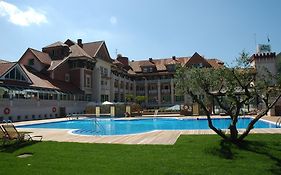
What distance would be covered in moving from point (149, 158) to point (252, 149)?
381cm

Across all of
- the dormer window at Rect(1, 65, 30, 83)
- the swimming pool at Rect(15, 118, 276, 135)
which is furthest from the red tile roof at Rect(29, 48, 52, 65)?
the swimming pool at Rect(15, 118, 276, 135)

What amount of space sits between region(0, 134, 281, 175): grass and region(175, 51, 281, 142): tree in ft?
3.19

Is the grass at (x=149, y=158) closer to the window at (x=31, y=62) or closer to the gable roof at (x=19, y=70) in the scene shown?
the gable roof at (x=19, y=70)

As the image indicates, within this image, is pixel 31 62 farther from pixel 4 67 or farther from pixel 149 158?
pixel 149 158

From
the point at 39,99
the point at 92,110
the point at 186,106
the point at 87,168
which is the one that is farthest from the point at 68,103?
the point at 87,168

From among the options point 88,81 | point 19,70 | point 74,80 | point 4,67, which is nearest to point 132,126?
point 19,70

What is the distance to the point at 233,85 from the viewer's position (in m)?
12.1

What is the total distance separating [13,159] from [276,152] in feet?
29.7

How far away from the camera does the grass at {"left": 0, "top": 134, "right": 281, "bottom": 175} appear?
8484mm

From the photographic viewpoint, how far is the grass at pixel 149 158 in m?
8.48

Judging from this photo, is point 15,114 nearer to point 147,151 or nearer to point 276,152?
point 147,151

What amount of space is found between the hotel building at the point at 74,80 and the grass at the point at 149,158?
18142mm

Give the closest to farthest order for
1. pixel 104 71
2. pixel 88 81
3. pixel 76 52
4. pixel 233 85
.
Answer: pixel 233 85 → pixel 76 52 → pixel 88 81 → pixel 104 71

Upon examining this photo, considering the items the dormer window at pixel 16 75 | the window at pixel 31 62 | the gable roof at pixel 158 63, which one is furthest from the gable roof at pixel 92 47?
the dormer window at pixel 16 75
